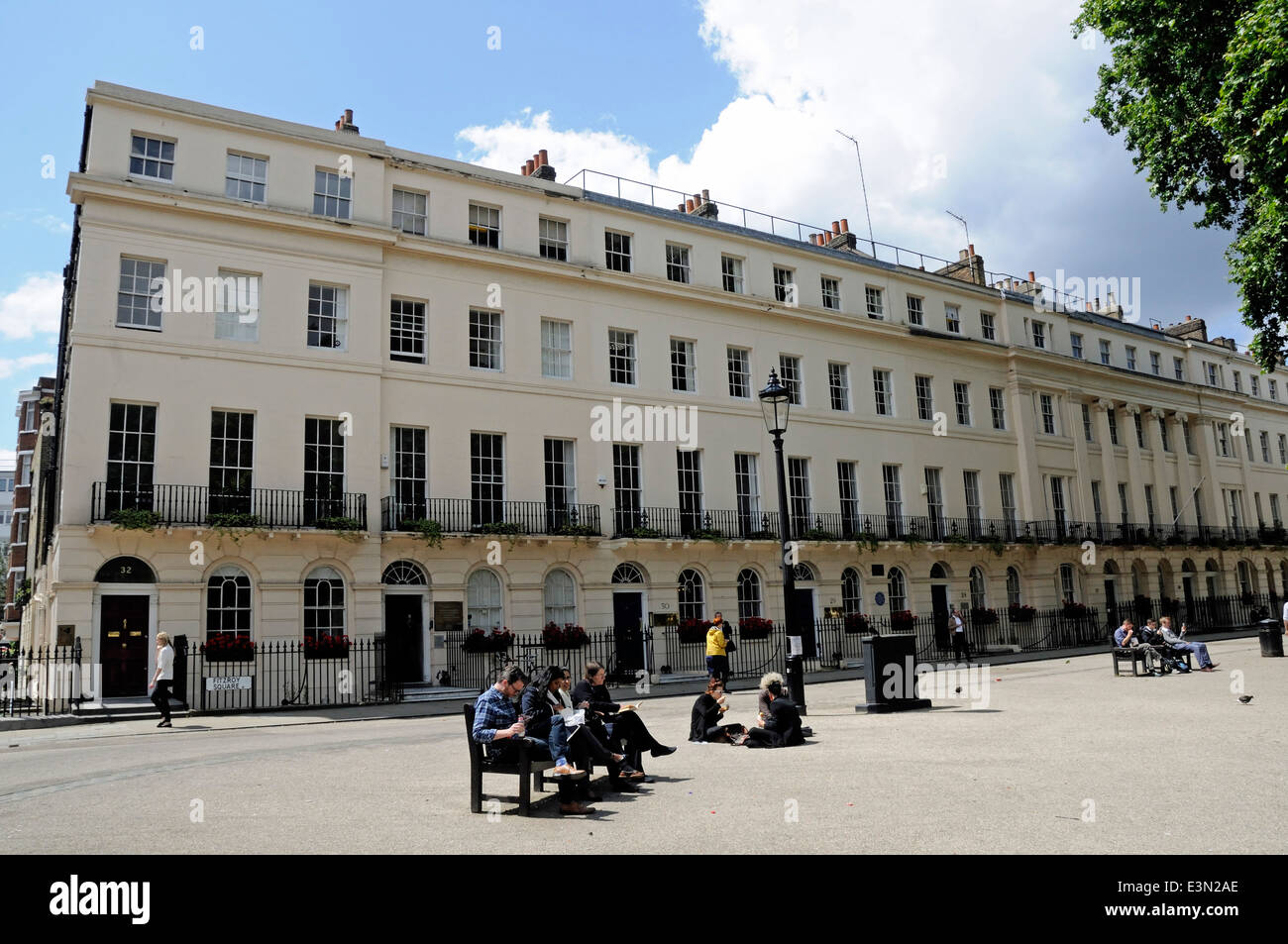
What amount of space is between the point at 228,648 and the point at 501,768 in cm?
1494

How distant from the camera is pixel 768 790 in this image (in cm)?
855

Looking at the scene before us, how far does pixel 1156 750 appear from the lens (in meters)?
10.0

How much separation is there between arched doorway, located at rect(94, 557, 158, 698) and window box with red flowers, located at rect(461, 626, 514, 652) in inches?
279

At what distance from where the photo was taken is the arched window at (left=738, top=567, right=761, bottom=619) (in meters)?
29.2

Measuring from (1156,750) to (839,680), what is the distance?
576 inches

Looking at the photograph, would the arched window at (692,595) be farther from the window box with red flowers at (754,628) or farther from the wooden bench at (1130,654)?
the wooden bench at (1130,654)

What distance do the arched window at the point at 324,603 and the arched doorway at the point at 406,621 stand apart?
1212 millimetres

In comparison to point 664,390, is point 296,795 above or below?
below

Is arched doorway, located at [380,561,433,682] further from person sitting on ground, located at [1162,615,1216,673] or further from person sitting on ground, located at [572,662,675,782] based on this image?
person sitting on ground, located at [1162,615,1216,673]

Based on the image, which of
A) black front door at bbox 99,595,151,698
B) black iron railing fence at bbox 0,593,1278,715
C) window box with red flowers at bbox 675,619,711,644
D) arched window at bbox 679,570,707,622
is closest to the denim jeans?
black iron railing fence at bbox 0,593,1278,715

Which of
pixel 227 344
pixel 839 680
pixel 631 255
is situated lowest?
pixel 839 680

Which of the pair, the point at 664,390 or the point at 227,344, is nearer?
the point at 227,344
